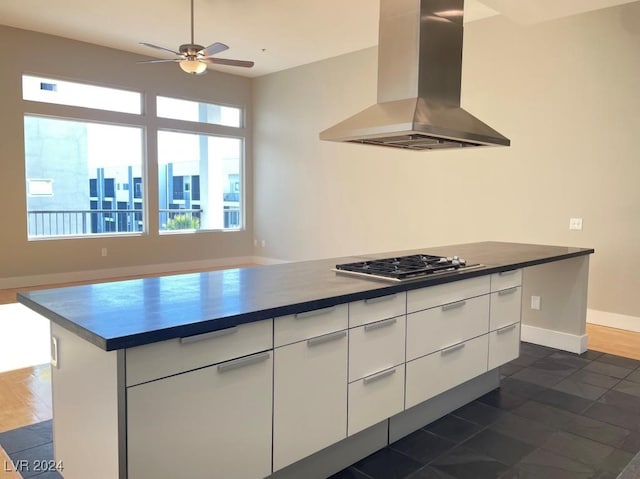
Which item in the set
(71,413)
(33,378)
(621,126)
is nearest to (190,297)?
(71,413)

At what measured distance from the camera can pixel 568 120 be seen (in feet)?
16.9

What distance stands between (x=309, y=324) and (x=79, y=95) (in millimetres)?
6541

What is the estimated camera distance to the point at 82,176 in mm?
7219

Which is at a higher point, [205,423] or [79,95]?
[79,95]

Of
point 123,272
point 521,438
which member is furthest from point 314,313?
point 123,272

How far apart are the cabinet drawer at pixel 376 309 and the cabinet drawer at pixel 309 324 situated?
0.17 feet

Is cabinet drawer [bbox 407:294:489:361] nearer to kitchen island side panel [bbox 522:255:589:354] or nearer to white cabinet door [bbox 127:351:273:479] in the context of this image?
white cabinet door [bbox 127:351:273:479]

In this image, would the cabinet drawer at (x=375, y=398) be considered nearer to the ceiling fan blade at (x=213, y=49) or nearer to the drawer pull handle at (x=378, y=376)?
the drawer pull handle at (x=378, y=376)

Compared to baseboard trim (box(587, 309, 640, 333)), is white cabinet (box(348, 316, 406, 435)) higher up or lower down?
higher up

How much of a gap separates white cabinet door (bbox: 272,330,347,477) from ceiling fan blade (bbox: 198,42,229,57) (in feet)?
10.7

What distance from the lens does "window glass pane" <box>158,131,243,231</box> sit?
8086 millimetres

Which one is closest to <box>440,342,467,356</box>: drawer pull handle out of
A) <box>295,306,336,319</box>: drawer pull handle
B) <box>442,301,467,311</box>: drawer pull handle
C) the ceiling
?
<box>442,301,467,311</box>: drawer pull handle

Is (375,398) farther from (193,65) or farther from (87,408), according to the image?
(193,65)

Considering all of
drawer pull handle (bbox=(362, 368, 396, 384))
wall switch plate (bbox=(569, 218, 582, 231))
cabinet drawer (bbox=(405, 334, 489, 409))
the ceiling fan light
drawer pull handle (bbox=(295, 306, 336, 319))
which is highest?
the ceiling fan light
